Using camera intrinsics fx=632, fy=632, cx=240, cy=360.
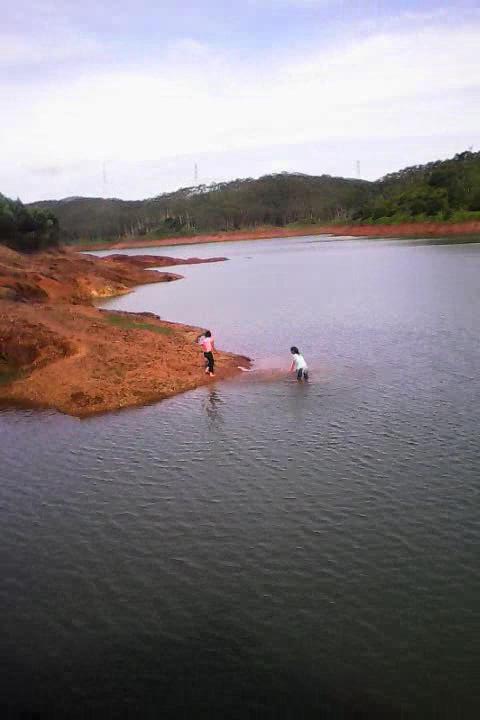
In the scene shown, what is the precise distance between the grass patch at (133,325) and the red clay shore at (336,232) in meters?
86.5

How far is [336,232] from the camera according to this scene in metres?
156

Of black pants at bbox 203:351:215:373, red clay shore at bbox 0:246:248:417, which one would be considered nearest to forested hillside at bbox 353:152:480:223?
red clay shore at bbox 0:246:248:417

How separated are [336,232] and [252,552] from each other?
149947 mm

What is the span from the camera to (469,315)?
3619 cm

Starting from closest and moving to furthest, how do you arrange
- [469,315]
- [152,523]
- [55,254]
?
[152,523] → [469,315] → [55,254]

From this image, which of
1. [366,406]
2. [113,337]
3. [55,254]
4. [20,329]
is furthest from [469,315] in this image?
[55,254]

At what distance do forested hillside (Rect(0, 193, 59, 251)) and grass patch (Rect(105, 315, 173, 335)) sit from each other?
44.7 metres

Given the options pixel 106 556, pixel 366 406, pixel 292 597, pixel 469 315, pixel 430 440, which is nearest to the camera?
pixel 292 597

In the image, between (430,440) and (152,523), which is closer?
(152,523)

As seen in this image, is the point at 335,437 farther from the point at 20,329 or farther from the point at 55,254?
the point at 55,254

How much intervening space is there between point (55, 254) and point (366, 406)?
6472cm

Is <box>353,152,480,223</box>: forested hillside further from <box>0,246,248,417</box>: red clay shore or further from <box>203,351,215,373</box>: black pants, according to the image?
<box>203,351,215,373</box>: black pants

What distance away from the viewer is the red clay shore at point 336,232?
363 feet

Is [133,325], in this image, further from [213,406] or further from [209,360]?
[213,406]
